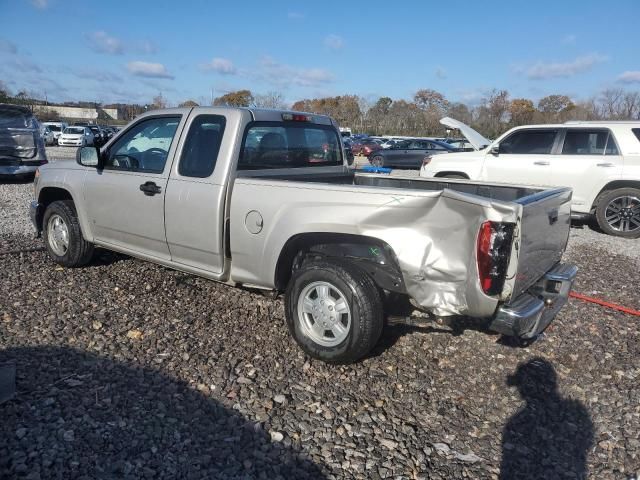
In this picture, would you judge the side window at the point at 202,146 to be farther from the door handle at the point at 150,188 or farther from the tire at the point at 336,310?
the tire at the point at 336,310

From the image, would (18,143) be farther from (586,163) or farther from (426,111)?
(426,111)

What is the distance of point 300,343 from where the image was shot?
3.75 metres

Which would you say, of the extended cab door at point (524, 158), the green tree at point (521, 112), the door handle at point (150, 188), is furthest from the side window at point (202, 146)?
the green tree at point (521, 112)

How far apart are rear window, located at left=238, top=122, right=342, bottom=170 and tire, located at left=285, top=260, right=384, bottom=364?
1142 millimetres

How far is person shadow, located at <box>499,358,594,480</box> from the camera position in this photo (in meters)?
2.71

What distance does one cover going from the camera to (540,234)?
3.31 m

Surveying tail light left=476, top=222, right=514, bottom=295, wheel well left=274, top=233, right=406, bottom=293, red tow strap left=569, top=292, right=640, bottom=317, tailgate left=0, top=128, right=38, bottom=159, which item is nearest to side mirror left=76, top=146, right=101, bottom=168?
wheel well left=274, top=233, right=406, bottom=293

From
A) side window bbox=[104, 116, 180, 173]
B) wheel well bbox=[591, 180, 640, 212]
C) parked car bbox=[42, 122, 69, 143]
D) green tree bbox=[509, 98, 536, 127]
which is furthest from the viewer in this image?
green tree bbox=[509, 98, 536, 127]

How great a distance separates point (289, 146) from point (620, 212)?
6699mm

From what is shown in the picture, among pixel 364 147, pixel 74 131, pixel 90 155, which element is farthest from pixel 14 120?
pixel 74 131

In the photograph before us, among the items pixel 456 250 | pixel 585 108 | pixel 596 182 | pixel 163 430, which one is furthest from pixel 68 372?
pixel 585 108

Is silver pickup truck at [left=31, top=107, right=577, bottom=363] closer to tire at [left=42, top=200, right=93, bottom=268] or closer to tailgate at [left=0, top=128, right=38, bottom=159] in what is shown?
tire at [left=42, top=200, right=93, bottom=268]

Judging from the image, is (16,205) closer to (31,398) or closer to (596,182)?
(31,398)

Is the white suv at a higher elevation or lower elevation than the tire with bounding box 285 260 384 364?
higher
